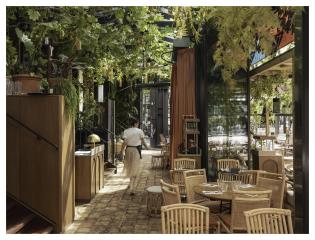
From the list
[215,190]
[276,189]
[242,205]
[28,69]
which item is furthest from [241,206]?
[28,69]

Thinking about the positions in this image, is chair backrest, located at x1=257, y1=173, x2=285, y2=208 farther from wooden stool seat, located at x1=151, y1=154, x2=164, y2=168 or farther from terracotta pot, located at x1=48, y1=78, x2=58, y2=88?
wooden stool seat, located at x1=151, y1=154, x2=164, y2=168

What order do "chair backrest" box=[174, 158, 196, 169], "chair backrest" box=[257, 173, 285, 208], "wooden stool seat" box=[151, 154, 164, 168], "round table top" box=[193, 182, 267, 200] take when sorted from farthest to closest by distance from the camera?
"wooden stool seat" box=[151, 154, 164, 168], "chair backrest" box=[174, 158, 196, 169], "chair backrest" box=[257, 173, 285, 208], "round table top" box=[193, 182, 267, 200]

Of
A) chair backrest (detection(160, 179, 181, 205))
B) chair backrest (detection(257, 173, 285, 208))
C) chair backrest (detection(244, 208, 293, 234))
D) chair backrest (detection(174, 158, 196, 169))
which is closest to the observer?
chair backrest (detection(244, 208, 293, 234))

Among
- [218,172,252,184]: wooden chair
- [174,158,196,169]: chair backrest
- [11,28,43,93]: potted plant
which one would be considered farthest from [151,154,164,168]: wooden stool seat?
[11,28,43,93]: potted plant

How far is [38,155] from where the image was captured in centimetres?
535

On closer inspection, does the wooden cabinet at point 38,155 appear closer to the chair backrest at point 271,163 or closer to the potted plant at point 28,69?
the potted plant at point 28,69

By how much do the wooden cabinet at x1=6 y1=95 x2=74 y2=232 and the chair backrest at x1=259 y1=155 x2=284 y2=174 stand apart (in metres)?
4.72

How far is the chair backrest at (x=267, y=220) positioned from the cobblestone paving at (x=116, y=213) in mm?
2495

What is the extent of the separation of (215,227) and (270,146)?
15.8ft

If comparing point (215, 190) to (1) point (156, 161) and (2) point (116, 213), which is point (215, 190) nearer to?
(2) point (116, 213)

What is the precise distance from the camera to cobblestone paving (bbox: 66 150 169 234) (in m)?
5.61

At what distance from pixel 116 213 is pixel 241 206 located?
3.03 m

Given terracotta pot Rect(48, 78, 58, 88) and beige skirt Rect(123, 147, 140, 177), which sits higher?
terracotta pot Rect(48, 78, 58, 88)

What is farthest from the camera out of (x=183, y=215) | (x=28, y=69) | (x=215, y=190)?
(x=28, y=69)
